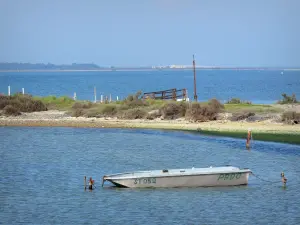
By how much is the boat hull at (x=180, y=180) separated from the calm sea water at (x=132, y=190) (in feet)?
0.83

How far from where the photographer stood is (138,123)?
165ft

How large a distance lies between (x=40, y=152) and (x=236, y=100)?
2640 centimetres

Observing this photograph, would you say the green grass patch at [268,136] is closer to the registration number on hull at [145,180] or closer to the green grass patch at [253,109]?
the green grass patch at [253,109]

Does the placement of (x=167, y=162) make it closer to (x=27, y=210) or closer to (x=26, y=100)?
(x=27, y=210)

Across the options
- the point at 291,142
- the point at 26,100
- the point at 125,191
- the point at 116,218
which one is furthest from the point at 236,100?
the point at 116,218

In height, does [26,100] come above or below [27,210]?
above

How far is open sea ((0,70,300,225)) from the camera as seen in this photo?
2369 centimetres

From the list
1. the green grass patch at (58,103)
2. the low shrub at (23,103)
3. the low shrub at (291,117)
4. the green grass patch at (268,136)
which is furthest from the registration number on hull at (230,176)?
the green grass patch at (58,103)

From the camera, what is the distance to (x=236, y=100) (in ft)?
201

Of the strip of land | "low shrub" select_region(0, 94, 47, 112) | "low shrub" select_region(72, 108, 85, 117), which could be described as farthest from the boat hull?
"low shrub" select_region(0, 94, 47, 112)

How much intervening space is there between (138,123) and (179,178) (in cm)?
2328

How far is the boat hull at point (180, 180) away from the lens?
27125 mm

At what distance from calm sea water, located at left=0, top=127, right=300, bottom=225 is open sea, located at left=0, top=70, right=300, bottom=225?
1.3 inches

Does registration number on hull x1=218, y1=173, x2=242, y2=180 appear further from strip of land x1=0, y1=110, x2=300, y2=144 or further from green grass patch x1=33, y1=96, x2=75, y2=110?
green grass patch x1=33, y1=96, x2=75, y2=110
